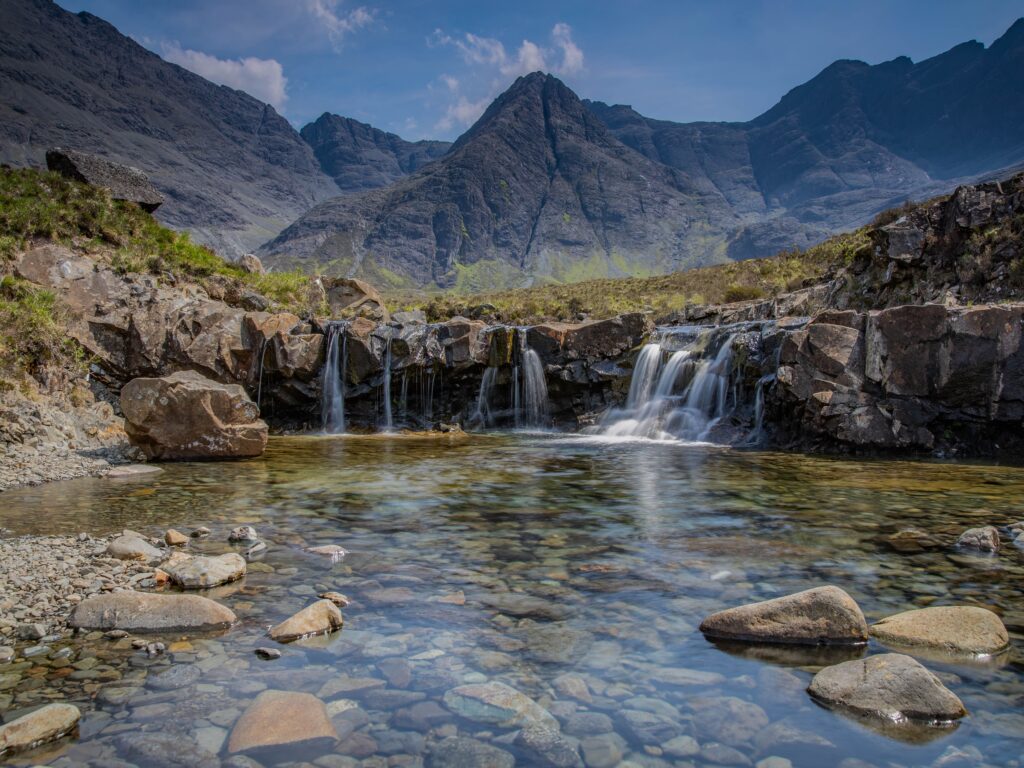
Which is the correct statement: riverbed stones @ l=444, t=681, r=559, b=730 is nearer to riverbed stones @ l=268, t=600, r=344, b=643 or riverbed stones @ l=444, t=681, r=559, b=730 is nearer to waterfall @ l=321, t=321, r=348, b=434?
riverbed stones @ l=268, t=600, r=344, b=643

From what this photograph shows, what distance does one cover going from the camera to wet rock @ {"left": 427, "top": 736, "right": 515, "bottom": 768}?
3.46 metres

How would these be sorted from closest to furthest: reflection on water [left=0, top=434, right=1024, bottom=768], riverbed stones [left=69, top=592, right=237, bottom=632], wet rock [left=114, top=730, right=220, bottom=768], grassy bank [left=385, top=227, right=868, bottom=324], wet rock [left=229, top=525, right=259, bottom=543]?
1. wet rock [left=114, top=730, right=220, bottom=768]
2. reflection on water [left=0, top=434, right=1024, bottom=768]
3. riverbed stones [left=69, top=592, right=237, bottom=632]
4. wet rock [left=229, top=525, right=259, bottom=543]
5. grassy bank [left=385, top=227, right=868, bottom=324]

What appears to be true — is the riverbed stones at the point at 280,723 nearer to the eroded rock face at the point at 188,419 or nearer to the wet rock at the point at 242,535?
the wet rock at the point at 242,535

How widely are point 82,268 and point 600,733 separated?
23.0 metres

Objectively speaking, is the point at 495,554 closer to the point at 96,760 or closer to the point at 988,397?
the point at 96,760

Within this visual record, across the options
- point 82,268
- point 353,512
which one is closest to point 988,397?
point 353,512

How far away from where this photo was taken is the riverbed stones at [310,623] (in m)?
5.02

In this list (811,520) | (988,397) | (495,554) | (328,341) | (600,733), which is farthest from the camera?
(328,341)

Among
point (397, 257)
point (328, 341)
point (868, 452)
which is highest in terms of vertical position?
point (397, 257)

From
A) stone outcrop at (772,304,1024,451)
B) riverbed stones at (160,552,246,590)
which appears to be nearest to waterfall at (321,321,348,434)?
stone outcrop at (772,304,1024,451)

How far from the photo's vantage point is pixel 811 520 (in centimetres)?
920

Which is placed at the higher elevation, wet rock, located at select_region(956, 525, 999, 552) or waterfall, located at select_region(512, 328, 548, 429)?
waterfall, located at select_region(512, 328, 548, 429)

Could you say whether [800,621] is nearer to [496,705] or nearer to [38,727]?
[496,705]

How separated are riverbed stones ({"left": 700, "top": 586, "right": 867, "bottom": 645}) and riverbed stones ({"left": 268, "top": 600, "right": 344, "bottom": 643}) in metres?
3.07
